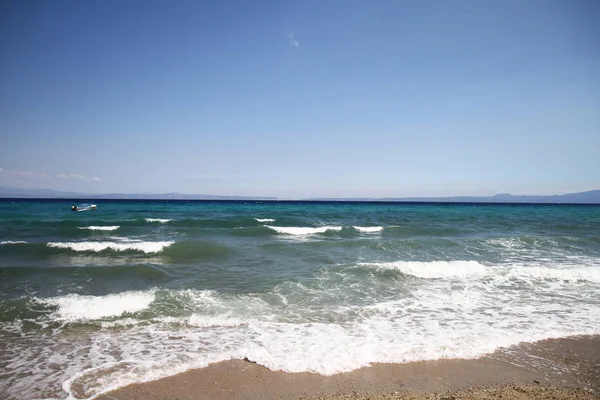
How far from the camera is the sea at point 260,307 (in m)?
5.17

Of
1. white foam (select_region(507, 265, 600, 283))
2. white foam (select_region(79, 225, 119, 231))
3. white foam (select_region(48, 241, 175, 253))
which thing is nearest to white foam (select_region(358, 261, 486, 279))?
white foam (select_region(507, 265, 600, 283))

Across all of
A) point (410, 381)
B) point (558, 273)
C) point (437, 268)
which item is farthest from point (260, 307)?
point (558, 273)

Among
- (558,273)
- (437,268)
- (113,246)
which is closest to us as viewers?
(558,273)

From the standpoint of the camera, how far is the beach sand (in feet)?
13.7

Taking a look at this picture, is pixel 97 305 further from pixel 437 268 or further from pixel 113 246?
pixel 437 268

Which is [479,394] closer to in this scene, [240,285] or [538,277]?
[240,285]

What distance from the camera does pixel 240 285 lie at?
9.58 meters

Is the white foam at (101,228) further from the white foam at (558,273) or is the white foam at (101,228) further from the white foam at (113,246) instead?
the white foam at (558,273)

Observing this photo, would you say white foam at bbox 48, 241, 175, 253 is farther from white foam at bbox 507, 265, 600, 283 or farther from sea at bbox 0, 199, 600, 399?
white foam at bbox 507, 265, 600, 283

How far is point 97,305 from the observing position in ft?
25.3

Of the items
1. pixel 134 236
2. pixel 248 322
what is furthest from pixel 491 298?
pixel 134 236

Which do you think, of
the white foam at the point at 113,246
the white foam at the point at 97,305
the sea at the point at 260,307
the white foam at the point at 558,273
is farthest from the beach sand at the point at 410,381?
the white foam at the point at 113,246

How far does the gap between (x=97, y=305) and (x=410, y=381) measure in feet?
25.0

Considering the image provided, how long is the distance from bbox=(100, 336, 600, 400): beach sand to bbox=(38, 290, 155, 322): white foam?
12.1ft
